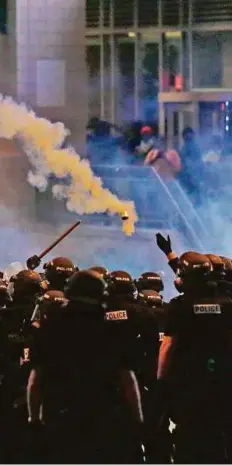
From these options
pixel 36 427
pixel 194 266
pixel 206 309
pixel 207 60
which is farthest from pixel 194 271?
pixel 207 60

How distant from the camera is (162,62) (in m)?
8.52

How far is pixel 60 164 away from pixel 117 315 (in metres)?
5.72

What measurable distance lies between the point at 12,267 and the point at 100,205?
1.28m

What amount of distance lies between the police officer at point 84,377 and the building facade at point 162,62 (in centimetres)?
560

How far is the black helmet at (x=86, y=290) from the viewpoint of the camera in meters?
3.04

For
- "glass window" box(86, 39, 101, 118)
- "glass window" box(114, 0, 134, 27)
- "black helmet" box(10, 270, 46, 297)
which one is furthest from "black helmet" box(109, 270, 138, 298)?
"glass window" box(114, 0, 134, 27)

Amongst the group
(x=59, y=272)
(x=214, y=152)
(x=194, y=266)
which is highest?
(x=214, y=152)

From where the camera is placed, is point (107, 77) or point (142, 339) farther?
point (107, 77)

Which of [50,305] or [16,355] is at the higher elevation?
[50,305]

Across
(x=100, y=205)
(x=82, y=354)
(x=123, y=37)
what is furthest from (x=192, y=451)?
(x=123, y=37)

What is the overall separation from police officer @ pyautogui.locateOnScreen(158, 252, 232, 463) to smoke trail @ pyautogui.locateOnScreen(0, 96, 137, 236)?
17.2 ft

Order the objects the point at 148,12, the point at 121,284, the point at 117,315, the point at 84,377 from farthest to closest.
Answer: the point at 148,12 → the point at 121,284 → the point at 117,315 → the point at 84,377

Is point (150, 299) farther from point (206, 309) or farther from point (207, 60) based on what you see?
point (207, 60)

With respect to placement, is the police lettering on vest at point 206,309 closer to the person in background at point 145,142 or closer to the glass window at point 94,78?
the person in background at point 145,142
